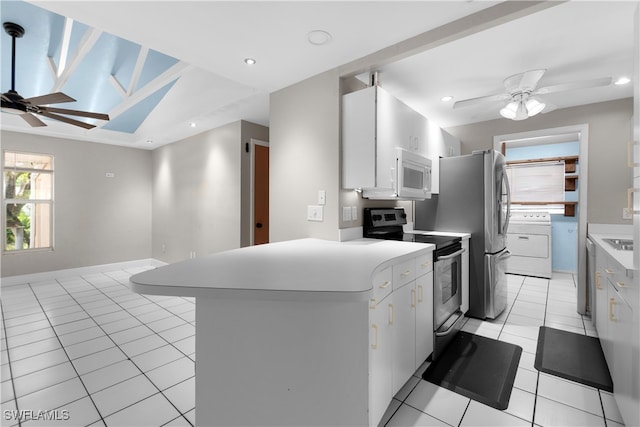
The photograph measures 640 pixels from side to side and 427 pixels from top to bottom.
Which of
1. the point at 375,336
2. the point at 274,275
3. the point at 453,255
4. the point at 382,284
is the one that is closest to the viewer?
the point at 274,275

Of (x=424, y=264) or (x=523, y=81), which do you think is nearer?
(x=424, y=264)

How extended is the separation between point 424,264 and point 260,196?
112 inches

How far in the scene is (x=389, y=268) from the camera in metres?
1.63

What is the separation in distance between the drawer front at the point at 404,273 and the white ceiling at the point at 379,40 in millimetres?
1572

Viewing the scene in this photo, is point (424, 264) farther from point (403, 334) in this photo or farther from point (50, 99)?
point (50, 99)

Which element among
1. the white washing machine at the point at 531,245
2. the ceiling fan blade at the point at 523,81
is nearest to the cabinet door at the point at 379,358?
the ceiling fan blade at the point at 523,81

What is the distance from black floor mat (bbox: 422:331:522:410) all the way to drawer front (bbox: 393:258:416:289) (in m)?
0.80

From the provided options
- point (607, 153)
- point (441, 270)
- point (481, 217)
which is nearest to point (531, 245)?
point (607, 153)

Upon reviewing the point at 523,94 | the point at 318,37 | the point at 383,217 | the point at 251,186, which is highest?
the point at 318,37

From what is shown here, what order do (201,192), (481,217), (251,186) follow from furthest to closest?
1. (201,192)
2. (251,186)
3. (481,217)

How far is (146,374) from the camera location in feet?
7.03

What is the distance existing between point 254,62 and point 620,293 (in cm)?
289

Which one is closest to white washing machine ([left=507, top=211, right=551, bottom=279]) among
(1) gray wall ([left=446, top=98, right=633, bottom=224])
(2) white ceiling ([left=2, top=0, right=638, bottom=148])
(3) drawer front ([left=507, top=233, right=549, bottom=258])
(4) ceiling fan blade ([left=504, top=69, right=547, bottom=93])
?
(3) drawer front ([left=507, top=233, right=549, bottom=258])

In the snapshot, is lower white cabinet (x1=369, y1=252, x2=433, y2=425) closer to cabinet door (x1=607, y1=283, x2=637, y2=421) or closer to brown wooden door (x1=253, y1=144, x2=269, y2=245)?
cabinet door (x1=607, y1=283, x2=637, y2=421)
